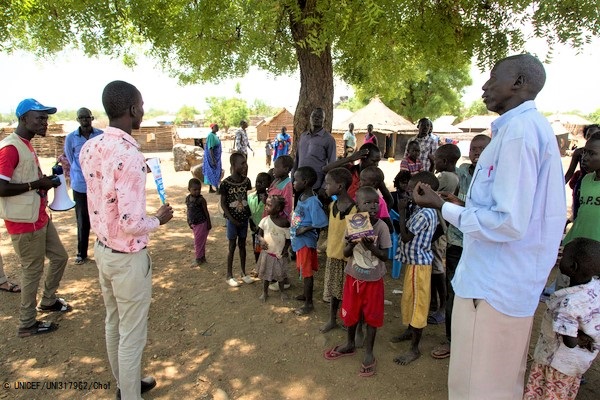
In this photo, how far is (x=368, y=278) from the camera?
3.05 metres

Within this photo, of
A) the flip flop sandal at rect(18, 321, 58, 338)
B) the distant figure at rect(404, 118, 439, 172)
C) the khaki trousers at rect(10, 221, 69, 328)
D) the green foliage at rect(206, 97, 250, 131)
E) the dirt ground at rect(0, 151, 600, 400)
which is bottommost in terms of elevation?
the dirt ground at rect(0, 151, 600, 400)

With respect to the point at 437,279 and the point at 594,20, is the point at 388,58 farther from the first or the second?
the point at 437,279

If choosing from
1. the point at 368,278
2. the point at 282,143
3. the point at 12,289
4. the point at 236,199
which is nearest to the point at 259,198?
the point at 236,199

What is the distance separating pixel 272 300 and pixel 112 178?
2595mm

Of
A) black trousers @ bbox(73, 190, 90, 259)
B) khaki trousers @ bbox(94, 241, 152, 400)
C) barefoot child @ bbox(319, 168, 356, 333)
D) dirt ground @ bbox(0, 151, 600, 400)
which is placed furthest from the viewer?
black trousers @ bbox(73, 190, 90, 259)

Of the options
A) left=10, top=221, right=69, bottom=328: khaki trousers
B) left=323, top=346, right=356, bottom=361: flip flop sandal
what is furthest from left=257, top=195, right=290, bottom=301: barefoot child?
left=10, top=221, right=69, bottom=328: khaki trousers

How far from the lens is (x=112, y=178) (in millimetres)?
2250

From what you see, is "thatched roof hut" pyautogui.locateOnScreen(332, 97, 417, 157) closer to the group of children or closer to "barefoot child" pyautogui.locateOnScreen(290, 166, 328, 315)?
the group of children

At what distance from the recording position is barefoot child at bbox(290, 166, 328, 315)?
387cm

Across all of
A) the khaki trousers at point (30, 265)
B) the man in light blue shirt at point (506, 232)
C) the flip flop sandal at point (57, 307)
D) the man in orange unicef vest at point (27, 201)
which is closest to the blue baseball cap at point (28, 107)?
the man in orange unicef vest at point (27, 201)

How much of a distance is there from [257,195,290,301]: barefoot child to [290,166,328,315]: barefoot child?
0.84ft

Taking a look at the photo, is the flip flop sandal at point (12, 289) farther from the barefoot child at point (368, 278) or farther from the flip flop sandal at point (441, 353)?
the flip flop sandal at point (441, 353)

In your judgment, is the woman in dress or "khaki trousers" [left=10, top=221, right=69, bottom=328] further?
the woman in dress

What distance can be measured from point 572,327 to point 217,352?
2.74 meters
